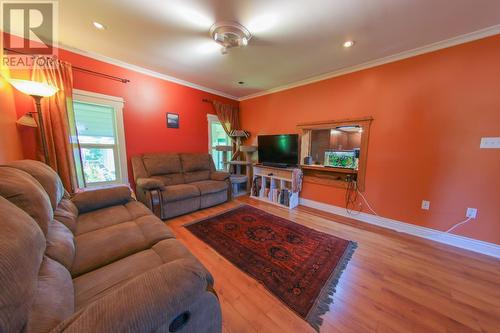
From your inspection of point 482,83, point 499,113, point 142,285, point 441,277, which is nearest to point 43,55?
point 142,285

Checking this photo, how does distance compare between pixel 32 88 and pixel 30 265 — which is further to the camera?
pixel 32 88

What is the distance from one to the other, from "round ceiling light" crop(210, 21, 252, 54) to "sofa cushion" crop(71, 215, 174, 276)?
2037 millimetres

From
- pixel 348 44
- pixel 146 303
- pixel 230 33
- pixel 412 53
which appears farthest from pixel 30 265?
pixel 412 53

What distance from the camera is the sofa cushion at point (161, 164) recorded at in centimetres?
300

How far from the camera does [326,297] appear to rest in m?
1.39

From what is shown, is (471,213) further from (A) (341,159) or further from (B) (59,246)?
(B) (59,246)

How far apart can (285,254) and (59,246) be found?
5.92 feet

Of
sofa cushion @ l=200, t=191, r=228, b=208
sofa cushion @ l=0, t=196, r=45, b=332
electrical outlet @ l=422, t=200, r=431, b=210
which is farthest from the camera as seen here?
sofa cushion @ l=200, t=191, r=228, b=208

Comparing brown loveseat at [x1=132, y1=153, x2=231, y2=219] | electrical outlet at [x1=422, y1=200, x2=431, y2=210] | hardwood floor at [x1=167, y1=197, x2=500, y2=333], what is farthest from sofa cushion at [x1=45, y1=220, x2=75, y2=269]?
electrical outlet at [x1=422, y1=200, x2=431, y2=210]

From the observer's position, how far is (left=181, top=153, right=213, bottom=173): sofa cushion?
3415 mm

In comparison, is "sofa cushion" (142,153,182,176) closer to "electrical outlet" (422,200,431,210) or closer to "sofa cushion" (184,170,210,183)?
"sofa cushion" (184,170,210,183)

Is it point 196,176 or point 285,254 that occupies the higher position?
point 196,176

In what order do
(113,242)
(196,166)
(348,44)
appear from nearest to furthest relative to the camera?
(113,242), (348,44), (196,166)

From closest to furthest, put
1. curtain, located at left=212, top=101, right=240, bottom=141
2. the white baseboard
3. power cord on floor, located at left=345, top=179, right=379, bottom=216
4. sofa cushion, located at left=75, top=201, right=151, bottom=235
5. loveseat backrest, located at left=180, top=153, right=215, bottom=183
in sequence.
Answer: sofa cushion, located at left=75, top=201, right=151, bottom=235, the white baseboard, power cord on floor, located at left=345, top=179, right=379, bottom=216, loveseat backrest, located at left=180, top=153, right=215, bottom=183, curtain, located at left=212, top=101, right=240, bottom=141
